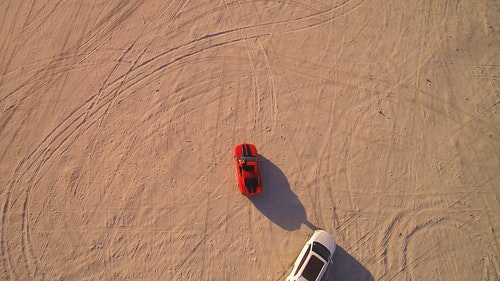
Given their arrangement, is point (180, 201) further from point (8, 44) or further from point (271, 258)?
point (8, 44)

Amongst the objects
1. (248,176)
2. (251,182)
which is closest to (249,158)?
(248,176)

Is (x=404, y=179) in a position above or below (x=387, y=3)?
below

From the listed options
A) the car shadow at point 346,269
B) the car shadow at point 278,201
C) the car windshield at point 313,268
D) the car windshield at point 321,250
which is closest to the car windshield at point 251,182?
the car shadow at point 278,201

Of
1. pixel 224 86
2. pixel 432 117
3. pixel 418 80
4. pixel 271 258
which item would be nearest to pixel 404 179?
pixel 432 117

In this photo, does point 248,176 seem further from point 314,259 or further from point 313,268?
point 313,268

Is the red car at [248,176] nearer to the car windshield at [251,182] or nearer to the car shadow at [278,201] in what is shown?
the car windshield at [251,182]

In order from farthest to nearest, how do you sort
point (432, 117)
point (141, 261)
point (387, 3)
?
point (387, 3), point (432, 117), point (141, 261)
